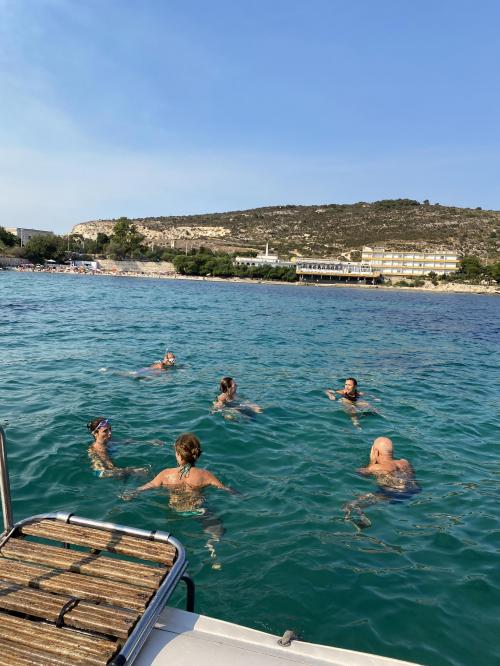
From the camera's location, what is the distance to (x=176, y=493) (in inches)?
231

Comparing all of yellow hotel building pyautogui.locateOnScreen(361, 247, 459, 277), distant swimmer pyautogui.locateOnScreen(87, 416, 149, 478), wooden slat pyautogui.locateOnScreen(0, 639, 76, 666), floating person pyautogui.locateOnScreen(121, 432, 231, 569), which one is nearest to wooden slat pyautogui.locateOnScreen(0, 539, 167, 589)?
wooden slat pyautogui.locateOnScreen(0, 639, 76, 666)

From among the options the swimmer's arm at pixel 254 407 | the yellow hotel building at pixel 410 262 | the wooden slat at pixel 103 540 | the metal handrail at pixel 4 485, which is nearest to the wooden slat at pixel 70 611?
the wooden slat at pixel 103 540

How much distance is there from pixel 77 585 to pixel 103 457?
4158 mm

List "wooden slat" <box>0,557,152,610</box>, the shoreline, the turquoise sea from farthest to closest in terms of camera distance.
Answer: the shoreline → the turquoise sea → "wooden slat" <box>0,557,152,610</box>

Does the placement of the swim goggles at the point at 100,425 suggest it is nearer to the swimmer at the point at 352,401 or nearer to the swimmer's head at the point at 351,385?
the swimmer at the point at 352,401

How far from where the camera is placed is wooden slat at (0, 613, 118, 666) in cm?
248

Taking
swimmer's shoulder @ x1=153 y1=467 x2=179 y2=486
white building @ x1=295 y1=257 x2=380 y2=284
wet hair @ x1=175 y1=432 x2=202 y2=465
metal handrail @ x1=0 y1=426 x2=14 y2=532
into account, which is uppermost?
white building @ x1=295 y1=257 x2=380 y2=284

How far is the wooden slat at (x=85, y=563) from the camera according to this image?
311cm

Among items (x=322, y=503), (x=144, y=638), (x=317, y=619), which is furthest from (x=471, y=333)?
(x=144, y=638)

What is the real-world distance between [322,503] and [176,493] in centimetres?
184

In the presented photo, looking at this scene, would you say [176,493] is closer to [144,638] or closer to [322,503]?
[322,503]

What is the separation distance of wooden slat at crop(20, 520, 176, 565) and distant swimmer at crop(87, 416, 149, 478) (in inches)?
119

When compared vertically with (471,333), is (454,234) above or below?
above

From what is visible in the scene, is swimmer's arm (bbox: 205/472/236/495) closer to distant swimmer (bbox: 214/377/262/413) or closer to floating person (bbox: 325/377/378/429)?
distant swimmer (bbox: 214/377/262/413)
